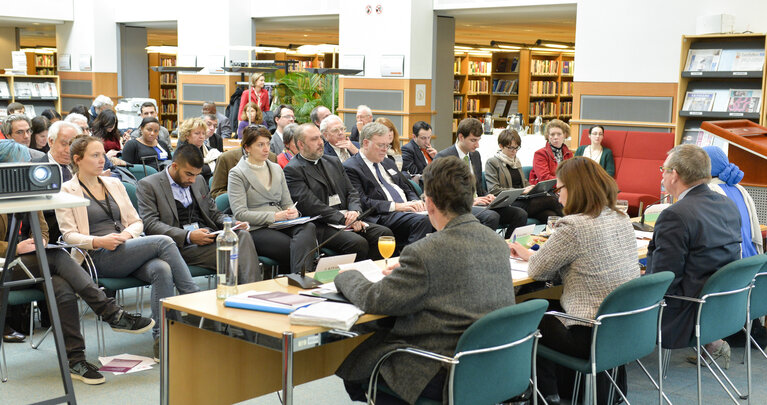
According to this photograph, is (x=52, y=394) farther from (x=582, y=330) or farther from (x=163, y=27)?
(x=163, y=27)

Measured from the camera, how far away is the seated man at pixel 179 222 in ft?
15.5

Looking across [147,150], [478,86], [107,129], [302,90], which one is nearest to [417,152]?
[147,150]

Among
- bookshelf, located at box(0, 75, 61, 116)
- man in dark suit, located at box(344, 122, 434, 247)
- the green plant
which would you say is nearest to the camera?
man in dark suit, located at box(344, 122, 434, 247)

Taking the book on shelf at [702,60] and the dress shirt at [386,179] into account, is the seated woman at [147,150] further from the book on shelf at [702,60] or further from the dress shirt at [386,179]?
the book on shelf at [702,60]

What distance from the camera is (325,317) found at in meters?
2.58

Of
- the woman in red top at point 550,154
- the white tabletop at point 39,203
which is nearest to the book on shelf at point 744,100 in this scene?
the woman in red top at point 550,154

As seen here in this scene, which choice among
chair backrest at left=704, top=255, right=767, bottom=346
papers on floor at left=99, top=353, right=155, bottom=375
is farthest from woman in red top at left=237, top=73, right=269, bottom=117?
chair backrest at left=704, top=255, right=767, bottom=346

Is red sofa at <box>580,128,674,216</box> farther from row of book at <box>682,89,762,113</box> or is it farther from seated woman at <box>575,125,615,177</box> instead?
row of book at <box>682,89,762,113</box>

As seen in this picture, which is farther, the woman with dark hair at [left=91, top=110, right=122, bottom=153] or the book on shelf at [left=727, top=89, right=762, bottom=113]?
the book on shelf at [left=727, top=89, right=762, bottom=113]

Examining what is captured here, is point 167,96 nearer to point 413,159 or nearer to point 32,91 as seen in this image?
point 32,91

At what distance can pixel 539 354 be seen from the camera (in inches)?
130

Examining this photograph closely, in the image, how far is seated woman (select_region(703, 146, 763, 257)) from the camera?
14.5 ft

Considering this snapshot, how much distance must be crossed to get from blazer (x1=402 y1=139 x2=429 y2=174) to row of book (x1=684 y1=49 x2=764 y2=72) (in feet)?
12.0

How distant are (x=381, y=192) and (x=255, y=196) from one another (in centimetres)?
108
